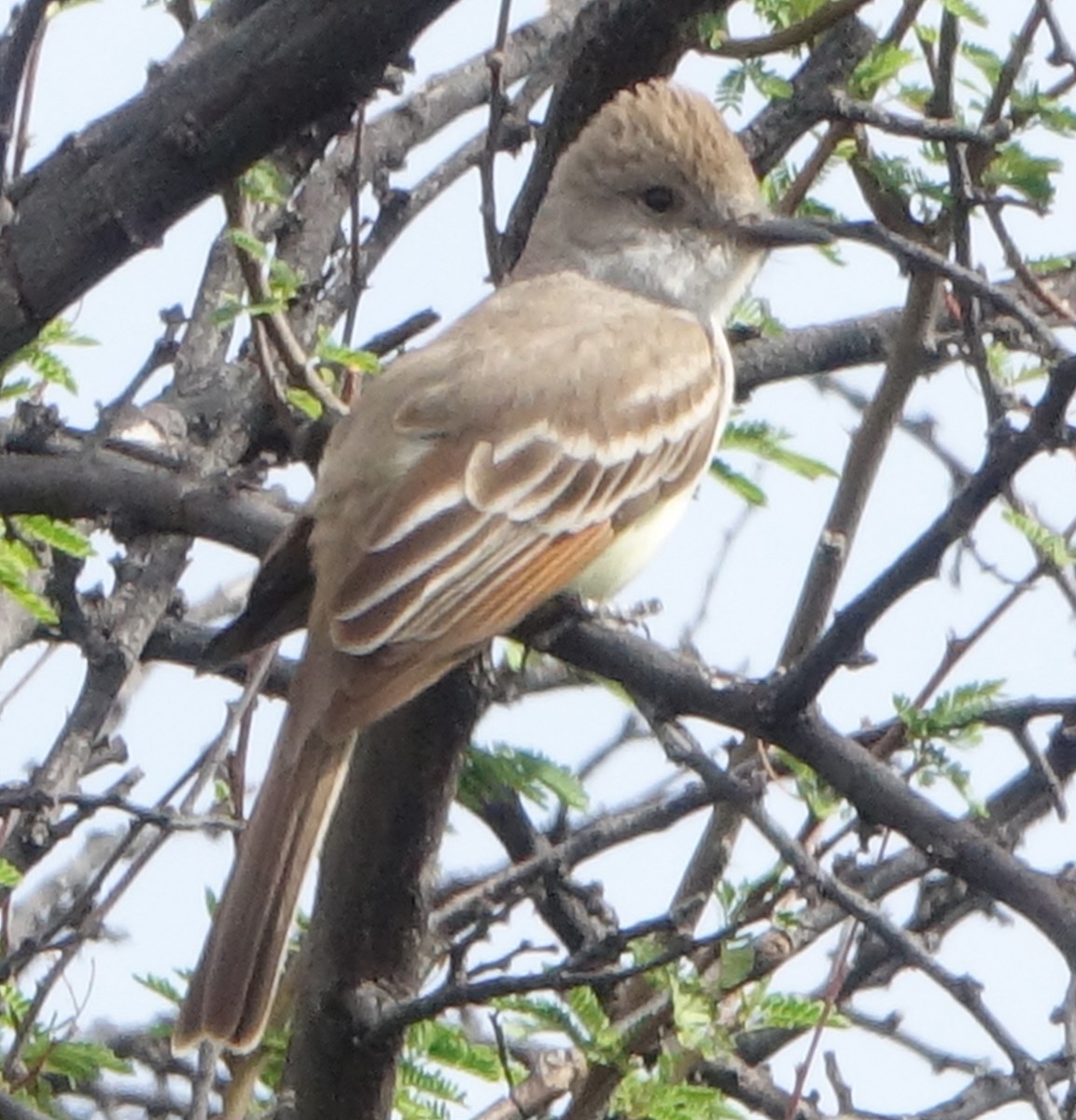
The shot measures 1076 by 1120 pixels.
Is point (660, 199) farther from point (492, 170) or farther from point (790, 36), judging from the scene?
point (492, 170)

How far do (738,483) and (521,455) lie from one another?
894mm

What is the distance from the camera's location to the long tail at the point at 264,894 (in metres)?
3.98

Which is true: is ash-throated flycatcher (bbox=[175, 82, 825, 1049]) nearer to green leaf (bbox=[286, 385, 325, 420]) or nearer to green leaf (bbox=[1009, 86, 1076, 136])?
green leaf (bbox=[286, 385, 325, 420])

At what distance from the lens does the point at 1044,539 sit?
4.25m

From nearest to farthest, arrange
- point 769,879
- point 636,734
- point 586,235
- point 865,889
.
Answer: point 769,879, point 865,889, point 586,235, point 636,734

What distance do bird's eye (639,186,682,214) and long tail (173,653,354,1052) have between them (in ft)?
6.97

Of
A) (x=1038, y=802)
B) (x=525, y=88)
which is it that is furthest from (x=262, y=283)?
(x=525, y=88)

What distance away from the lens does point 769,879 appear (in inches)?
165

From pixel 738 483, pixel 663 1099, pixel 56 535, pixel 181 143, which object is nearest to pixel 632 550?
pixel 738 483

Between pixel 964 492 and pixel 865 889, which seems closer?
pixel 964 492

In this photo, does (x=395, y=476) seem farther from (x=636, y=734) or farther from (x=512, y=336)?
(x=636, y=734)

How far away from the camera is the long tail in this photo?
398 centimetres

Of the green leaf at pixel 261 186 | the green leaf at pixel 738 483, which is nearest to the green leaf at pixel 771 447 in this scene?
the green leaf at pixel 738 483

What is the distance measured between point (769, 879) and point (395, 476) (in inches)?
42.7
